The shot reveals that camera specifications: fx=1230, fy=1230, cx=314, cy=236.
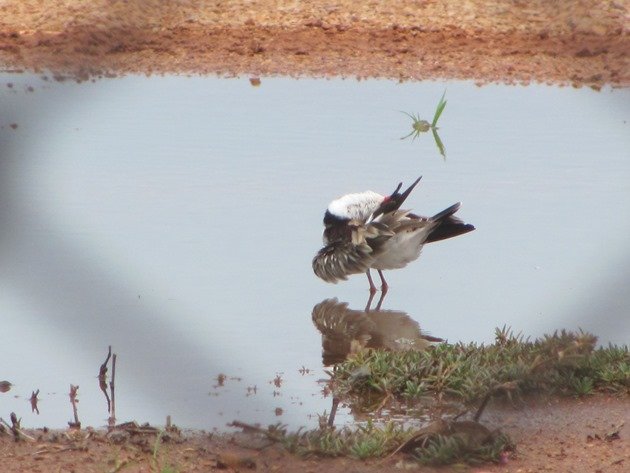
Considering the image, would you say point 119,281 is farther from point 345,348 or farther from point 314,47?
point 314,47

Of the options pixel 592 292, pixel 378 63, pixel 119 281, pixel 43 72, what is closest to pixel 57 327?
pixel 119 281

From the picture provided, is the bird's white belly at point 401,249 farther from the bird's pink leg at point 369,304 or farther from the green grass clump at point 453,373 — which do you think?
the green grass clump at point 453,373

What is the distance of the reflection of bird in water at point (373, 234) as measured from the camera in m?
5.86

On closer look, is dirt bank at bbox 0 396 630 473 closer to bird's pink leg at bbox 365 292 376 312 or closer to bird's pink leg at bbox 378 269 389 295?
bird's pink leg at bbox 365 292 376 312

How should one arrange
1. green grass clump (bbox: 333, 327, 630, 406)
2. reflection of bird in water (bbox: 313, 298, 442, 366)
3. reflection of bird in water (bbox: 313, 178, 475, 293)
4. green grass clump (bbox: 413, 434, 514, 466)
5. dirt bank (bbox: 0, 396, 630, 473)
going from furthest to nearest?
1. reflection of bird in water (bbox: 313, 178, 475, 293)
2. reflection of bird in water (bbox: 313, 298, 442, 366)
3. green grass clump (bbox: 333, 327, 630, 406)
4. dirt bank (bbox: 0, 396, 630, 473)
5. green grass clump (bbox: 413, 434, 514, 466)

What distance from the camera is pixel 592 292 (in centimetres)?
98

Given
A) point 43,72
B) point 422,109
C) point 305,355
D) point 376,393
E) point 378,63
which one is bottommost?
point 43,72

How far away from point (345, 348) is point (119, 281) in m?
4.27

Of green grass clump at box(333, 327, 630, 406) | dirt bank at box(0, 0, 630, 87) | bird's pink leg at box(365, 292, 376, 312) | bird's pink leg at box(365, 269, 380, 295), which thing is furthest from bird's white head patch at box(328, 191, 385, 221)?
dirt bank at box(0, 0, 630, 87)

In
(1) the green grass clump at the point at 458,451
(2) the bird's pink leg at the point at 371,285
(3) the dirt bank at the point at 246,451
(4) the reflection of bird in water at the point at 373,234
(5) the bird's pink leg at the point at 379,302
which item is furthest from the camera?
(2) the bird's pink leg at the point at 371,285

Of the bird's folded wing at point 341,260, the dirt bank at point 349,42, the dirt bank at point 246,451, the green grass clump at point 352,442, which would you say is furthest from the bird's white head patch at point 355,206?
the green grass clump at point 352,442

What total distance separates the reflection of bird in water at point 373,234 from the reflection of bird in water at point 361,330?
204 millimetres

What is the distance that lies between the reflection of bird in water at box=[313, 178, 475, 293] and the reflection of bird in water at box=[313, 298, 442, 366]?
0.20 m

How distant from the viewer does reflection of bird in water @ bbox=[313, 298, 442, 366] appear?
16.7ft
